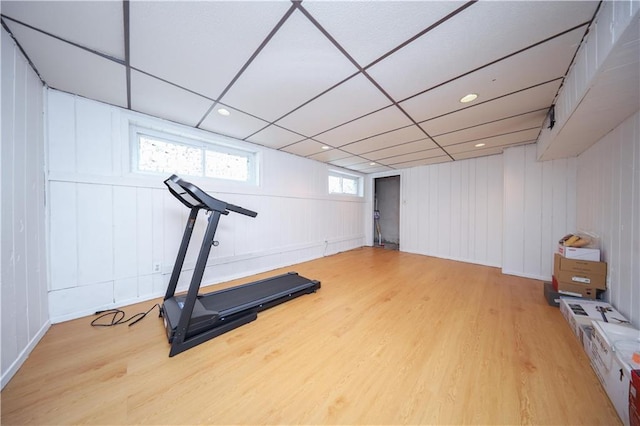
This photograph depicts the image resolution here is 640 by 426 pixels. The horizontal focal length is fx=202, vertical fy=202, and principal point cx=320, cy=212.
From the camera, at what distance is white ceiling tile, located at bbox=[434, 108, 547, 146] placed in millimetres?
2492

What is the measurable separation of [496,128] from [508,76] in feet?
4.56

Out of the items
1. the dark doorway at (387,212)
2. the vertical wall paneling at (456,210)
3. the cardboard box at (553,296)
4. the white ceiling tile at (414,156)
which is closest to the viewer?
the cardboard box at (553,296)

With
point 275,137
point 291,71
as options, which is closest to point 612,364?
point 291,71

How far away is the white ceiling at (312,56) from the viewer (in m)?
1.20

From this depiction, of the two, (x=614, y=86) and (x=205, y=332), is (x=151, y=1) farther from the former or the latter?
(x=614, y=86)

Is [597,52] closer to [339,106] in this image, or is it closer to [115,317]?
[339,106]

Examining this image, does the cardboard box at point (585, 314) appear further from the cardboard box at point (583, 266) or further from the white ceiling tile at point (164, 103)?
the white ceiling tile at point (164, 103)

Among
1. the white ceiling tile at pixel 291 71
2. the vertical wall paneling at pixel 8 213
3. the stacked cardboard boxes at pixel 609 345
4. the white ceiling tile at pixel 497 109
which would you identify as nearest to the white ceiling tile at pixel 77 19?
the vertical wall paneling at pixel 8 213

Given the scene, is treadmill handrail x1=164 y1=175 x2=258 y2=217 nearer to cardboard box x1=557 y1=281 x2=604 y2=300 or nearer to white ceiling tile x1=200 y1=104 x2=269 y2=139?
white ceiling tile x1=200 y1=104 x2=269 y2=139

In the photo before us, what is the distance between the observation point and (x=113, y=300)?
2309 mm

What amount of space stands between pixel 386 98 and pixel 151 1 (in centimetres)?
192

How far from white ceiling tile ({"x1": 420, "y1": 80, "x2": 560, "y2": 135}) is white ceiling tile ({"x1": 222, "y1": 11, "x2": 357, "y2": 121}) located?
5.15 feet

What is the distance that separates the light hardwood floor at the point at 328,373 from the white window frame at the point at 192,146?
6.04 feet

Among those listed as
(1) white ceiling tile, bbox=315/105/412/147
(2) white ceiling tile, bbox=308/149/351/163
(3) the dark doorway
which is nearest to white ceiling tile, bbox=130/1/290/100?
(1) white ceiling tile, bbox=315/105/412/147
